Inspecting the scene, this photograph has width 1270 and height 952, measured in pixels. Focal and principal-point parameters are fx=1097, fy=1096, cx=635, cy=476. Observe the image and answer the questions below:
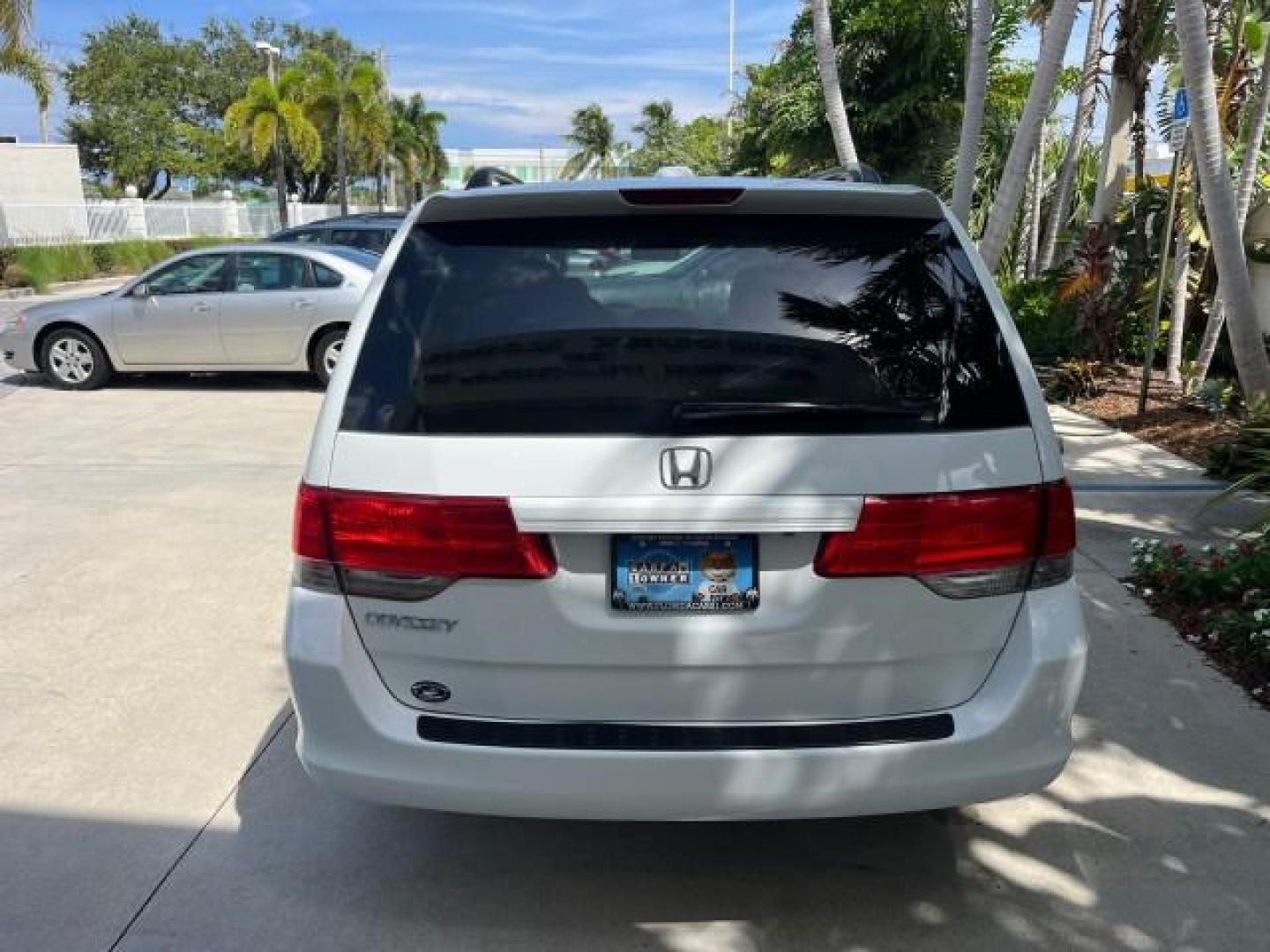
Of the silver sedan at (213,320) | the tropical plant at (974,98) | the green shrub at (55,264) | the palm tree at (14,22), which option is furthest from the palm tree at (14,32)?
the tropical plant at (974,98)

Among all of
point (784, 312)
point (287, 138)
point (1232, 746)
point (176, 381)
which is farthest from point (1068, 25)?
point (287, 138)

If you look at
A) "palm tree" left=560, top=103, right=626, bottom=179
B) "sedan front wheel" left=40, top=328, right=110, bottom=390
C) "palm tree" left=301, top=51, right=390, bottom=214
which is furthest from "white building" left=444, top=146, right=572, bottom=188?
"sedan front wheel" left=40, top=328, right=110, bottom=390

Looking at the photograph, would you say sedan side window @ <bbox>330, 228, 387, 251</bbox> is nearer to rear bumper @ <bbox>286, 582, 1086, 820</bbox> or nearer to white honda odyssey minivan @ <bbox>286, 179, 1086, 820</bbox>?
white honda odyssey minivan @ <bbox>286, 179, 1086, 820</bbox>

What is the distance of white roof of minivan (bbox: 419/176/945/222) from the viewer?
2.76 meters

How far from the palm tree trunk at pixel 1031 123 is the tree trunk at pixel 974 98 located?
398mm

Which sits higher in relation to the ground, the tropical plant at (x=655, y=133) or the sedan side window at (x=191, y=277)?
the tropical plant at (x=655, y=133)

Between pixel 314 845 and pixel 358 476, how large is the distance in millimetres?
1320

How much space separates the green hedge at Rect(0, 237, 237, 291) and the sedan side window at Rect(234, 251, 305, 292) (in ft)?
53.6

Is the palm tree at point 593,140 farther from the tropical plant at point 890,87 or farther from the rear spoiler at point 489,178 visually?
the rear spoiler at point 489,178

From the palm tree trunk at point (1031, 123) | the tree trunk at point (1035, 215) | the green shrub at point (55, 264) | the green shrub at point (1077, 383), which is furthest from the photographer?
the green shrub at point (55, 264)

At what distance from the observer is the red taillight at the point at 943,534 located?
95.3 inches

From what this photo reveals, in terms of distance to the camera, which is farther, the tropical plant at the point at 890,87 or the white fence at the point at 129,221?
the white fence at the point at 129,221

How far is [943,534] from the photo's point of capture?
2.45 meters

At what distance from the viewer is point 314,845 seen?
10.5 feet
